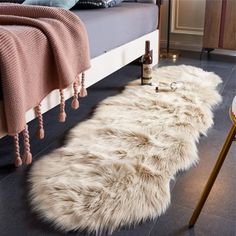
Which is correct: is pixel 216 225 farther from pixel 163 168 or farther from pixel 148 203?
pixel 163 168

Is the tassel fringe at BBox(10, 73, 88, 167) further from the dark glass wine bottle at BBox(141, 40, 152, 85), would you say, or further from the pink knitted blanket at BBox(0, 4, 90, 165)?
the dark glass wine bottle at BBox(141, 40, 152, 85)

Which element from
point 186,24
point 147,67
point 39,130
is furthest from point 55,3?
point 186,24

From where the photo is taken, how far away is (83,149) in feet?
5.14

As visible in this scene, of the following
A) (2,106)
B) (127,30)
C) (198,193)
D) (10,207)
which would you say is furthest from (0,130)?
(127,30)

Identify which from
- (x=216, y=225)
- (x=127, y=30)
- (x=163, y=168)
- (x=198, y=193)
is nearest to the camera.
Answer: (x=216, y=225)

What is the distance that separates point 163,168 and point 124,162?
16 cm

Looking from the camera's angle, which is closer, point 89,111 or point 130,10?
point 89,111

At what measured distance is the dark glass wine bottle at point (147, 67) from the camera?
7.95 feet

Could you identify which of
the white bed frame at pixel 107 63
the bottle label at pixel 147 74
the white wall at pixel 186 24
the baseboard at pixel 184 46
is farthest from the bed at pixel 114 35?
the baseboard at pixel 184 46

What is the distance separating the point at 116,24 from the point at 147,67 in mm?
417

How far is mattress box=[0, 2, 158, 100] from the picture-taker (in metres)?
1.94

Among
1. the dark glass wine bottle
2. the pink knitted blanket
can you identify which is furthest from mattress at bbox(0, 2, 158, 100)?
the pink knitted blanket

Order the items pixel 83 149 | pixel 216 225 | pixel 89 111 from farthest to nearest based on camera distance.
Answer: pixel 89 111 < pixel 83 149 < pixel 216 225

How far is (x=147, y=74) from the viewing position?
8.11ft
